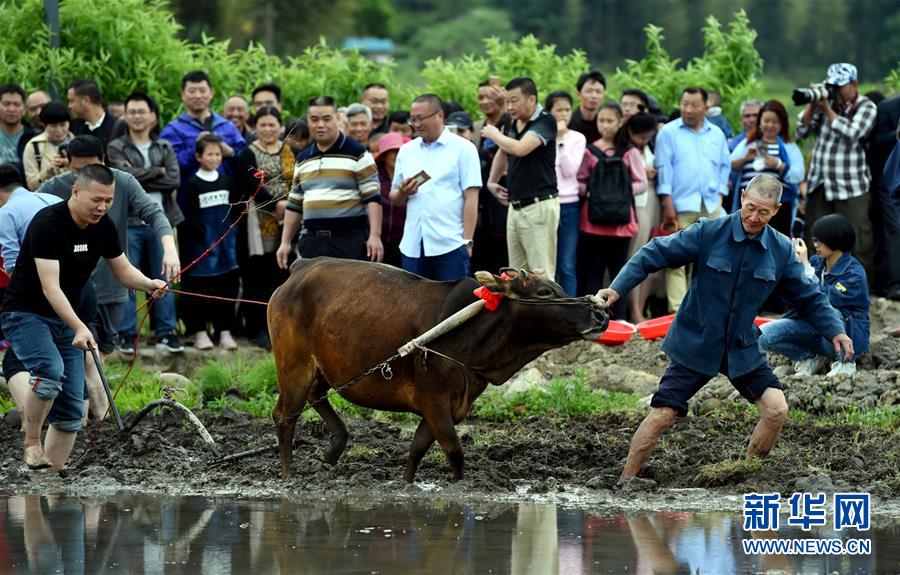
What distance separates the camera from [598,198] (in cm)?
1536

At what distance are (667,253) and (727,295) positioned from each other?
47cm

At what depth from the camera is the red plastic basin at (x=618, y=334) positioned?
595 inches

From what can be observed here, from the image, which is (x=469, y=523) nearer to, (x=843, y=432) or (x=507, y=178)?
(x=843, y=432)

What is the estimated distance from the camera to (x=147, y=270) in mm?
14734

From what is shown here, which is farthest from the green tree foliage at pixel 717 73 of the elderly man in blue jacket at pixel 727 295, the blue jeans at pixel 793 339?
the elderly man in blue jacket at pixel 727 295

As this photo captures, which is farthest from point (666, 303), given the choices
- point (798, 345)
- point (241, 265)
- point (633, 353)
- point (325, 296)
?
point (325, 296)

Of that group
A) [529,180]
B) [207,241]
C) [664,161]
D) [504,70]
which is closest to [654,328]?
[664,161]

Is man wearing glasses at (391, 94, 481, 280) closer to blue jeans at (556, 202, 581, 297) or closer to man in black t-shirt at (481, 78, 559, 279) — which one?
man in black t-shirt at (481, 78, 559, 279)

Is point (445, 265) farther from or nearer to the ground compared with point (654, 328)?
farther from the ground

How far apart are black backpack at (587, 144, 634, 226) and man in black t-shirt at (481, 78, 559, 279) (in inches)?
29.6

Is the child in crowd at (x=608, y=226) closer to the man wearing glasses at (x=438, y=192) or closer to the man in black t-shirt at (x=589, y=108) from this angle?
the man in black t-shirt at (x=589, y=108)

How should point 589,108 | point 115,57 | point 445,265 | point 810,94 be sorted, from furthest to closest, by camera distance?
1. point 115,57
2. point 589,108
3. point 810,94
4. point 445,265

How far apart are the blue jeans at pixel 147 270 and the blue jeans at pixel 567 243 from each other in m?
3.99

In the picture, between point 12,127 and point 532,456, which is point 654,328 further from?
point 12,127
